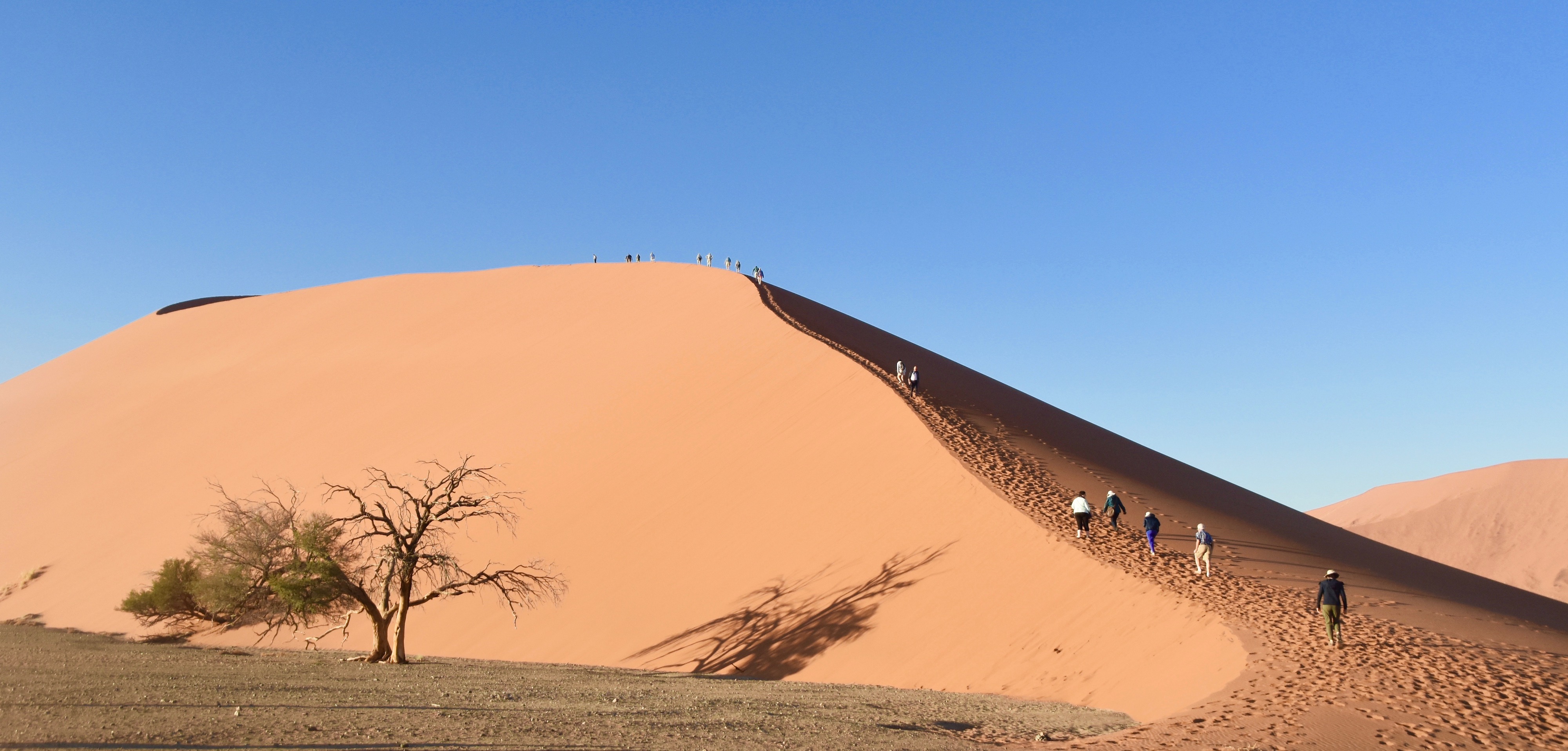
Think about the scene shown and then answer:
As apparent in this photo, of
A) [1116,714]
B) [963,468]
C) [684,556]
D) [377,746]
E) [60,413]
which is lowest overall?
[1116,714]

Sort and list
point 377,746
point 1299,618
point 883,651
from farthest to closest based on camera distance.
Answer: point 883,651, point 1299,618, point 377,746

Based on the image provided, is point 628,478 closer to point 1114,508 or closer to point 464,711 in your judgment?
point 1114,508

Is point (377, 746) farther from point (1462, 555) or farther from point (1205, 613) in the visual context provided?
point (1462, 555)

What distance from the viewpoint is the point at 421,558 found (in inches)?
552

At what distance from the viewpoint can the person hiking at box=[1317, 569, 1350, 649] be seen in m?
10.4

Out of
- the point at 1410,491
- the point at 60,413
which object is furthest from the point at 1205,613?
the point at 1410,491

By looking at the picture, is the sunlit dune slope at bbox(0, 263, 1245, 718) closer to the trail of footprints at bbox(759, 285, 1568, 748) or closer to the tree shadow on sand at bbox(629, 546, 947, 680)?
the tree shadow on sand at bbox(629, 546, 947, 680)

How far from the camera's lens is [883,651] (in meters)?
13.6

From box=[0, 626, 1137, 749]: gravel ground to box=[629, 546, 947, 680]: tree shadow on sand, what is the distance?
3.63ft

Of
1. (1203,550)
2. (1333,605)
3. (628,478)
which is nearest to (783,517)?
(628,478)

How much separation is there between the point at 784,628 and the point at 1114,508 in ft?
18.3

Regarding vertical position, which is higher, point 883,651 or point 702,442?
point 702,442

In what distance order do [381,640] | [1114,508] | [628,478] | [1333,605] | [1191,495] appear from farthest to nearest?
[1191,495]
[628,478]
[1114,508]
[381,640]
[1333,605]

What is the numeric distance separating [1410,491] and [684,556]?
8052cm
